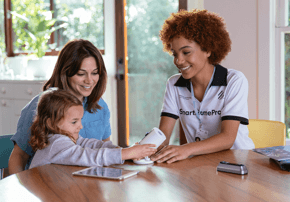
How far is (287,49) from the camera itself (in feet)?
8.81

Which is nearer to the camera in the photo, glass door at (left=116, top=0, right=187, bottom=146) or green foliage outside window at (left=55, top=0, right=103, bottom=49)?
glass door at (left=116, top=0, right=187, bottom=146)

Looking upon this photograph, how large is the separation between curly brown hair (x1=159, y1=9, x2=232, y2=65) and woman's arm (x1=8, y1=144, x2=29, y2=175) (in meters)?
0.91

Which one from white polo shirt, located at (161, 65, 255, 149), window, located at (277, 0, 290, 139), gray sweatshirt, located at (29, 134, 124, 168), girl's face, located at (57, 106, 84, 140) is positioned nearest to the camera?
gray sweatshirt, located at (29, 134, 124, 168)

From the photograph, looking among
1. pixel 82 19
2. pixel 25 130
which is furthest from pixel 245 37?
pixel 82 19

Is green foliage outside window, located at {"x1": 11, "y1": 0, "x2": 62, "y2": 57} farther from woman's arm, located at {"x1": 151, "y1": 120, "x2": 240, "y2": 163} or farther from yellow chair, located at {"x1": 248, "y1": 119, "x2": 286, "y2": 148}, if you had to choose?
woman's arm, located at {"x1": 151, "y1": 120, "x2": 240, "y2": 163}

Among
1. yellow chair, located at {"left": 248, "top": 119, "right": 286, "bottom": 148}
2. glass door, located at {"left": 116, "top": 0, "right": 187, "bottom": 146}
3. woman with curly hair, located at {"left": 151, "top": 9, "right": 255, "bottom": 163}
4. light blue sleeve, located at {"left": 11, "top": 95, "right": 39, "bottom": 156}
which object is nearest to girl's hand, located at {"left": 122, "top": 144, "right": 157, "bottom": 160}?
woman with curly hair, located at {"left": 151, "top": 9, "right": 255, "bottom": 163}

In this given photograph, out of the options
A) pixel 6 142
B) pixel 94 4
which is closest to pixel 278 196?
pixel 6 142

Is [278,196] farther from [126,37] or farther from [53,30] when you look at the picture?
[53,30]

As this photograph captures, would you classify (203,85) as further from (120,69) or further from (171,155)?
(120,69)

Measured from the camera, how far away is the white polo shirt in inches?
63.4

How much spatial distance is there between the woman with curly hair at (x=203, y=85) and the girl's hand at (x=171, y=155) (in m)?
0.31

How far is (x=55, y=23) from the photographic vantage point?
417 centimetres

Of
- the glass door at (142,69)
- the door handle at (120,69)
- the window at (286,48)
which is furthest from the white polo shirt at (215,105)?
the door handle at (120,69)

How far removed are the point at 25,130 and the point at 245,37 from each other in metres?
1.88
